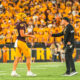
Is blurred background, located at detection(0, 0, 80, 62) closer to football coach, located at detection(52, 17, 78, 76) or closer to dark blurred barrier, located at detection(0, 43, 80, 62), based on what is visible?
dark blurred barrier, located at detection(0, 43, 80, 62)

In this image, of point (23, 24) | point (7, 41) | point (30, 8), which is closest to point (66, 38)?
point (23, 24)

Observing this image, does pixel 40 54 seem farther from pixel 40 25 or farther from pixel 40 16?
pixel 40 16

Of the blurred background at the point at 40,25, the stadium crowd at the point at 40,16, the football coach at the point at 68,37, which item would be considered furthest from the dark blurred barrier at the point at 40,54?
the football coach at the point at 68,37

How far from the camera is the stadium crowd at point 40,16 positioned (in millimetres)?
22625

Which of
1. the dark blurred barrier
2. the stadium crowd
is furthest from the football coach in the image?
the stadium crowd

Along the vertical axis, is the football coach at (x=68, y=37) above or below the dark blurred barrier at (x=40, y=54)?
above

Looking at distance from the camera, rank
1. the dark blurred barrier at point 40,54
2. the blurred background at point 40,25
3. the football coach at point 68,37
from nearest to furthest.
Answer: the football coach at point 68,37, the dark blurred barrier at point 40,54, the blurred background at point 40,25

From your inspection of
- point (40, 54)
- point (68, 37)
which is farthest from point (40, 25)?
point (68, 37)

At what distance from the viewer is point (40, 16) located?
25.1 metres

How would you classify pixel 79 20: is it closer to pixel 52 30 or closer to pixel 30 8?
pixel 52 30

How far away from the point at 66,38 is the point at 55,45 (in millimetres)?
12048

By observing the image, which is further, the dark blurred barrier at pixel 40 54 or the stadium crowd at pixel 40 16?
the stadium crowd at pixel 40 16

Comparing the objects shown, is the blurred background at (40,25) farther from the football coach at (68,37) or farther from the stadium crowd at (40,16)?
the football coach at (68,37)

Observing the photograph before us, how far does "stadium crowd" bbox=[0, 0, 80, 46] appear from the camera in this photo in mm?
22625
